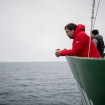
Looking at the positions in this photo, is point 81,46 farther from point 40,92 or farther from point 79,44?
point 40,92

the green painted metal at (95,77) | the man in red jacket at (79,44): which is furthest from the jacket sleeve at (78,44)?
the green painted metal at (95,77)

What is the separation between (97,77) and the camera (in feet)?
7.21

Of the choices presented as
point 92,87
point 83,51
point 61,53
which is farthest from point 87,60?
point 61,53

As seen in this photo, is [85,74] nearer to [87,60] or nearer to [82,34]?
[87,60]

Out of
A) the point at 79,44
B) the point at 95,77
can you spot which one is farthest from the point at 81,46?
the point at 95,77

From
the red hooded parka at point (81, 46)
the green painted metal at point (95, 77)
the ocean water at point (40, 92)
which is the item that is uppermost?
the red hooded parka at point (81, 46)

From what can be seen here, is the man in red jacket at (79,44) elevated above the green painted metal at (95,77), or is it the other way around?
the man in red jacket at (79,44)

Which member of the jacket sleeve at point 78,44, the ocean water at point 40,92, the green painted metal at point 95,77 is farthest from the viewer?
the ocean water at point 40,92

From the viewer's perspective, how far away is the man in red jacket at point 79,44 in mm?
3301

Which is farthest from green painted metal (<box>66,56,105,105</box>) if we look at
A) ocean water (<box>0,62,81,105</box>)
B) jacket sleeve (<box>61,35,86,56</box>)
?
ocean water (<box>0,62,81,105</box>)

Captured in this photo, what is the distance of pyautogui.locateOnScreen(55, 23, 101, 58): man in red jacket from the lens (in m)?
3.30

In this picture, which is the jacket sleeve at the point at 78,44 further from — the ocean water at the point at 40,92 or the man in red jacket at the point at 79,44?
the ocean water at the point at 40,92

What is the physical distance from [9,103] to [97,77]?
25624mm

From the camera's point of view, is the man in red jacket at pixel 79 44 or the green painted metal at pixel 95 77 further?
the man in red jacket at pixel 79 44
